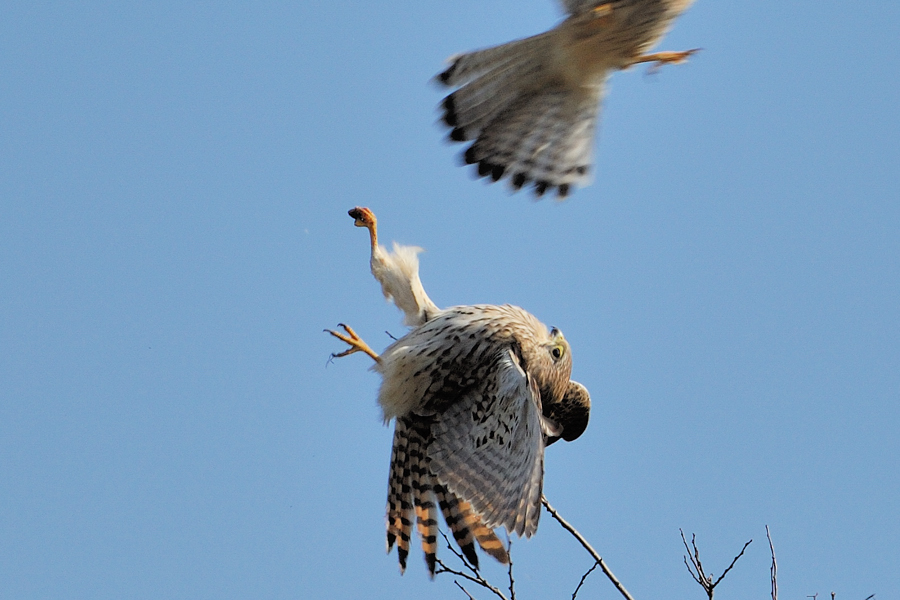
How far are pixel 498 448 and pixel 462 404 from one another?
13.1 inches

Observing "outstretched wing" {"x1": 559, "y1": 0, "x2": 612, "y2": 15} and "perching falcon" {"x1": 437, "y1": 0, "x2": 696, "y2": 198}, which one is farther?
"perching falcon" {"x1": 437, "y1": 0, "x2": 696, "y2": 198}

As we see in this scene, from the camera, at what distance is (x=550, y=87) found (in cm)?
490

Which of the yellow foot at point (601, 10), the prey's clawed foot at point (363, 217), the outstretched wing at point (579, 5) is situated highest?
the outstretched wing at point (579, 5)

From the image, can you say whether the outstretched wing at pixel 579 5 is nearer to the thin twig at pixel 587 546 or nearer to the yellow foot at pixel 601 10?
the yellow foot at pixel 601 10

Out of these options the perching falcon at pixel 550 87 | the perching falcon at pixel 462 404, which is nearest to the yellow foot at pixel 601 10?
the perching falcon at pixel 550 87

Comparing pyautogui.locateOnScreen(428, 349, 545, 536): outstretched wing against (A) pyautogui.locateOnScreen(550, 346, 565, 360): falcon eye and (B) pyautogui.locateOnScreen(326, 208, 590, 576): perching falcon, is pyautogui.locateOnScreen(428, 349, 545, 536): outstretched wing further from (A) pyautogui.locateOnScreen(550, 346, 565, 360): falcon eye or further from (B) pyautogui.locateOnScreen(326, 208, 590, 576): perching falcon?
(A) pyautogui.locateOnScreen(550, 346, 565, 360): falcon eye

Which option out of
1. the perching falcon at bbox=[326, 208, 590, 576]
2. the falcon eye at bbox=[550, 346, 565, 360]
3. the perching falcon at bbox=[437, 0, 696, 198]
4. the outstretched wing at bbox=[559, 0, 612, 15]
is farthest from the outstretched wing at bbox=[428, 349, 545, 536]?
the outstretched wing at bbox=[559, 0, 612, 15]

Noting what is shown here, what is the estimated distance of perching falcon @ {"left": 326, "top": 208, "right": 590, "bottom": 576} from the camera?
5.31 meters

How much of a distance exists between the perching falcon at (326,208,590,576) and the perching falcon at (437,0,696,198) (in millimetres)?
Answer: 815

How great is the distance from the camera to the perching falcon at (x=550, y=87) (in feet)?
14.4

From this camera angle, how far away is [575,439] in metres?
5.92

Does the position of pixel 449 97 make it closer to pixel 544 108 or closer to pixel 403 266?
pixel 544 108

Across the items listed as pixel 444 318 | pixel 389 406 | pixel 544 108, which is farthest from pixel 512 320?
pixel 544 108

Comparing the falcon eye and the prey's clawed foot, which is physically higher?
the prey's clawed foot
